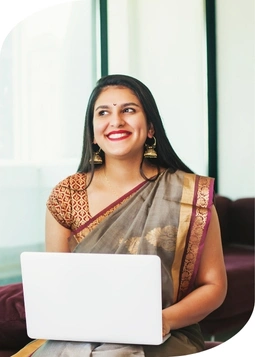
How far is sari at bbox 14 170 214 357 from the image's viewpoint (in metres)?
0.91

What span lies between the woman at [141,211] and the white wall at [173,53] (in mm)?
33

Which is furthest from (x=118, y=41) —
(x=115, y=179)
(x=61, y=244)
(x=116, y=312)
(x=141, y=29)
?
(x=116, y=312)

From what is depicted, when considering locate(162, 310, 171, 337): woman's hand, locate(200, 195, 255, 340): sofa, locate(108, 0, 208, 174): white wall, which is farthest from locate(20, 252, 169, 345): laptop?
locate(108, 0, 208, 174): white wall

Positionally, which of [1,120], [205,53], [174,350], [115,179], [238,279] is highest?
[205,53]

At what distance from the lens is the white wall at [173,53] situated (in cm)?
95

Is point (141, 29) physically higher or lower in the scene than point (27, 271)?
higher

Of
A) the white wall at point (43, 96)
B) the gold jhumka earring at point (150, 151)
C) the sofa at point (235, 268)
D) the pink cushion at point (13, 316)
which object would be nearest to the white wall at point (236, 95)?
the sofa at point (235, 268)

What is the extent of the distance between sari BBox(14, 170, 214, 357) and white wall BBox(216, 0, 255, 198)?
64 millimetres

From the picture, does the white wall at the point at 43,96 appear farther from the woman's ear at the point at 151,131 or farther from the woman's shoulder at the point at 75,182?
the woman's ear at the point at 151,131

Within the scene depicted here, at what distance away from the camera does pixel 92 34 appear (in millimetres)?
972

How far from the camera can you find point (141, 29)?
Result: 0.96 metres

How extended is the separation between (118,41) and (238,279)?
493 mm

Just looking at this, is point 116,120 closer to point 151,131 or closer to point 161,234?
point 151,131

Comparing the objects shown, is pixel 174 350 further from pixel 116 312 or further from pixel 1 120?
pixel 1 120
